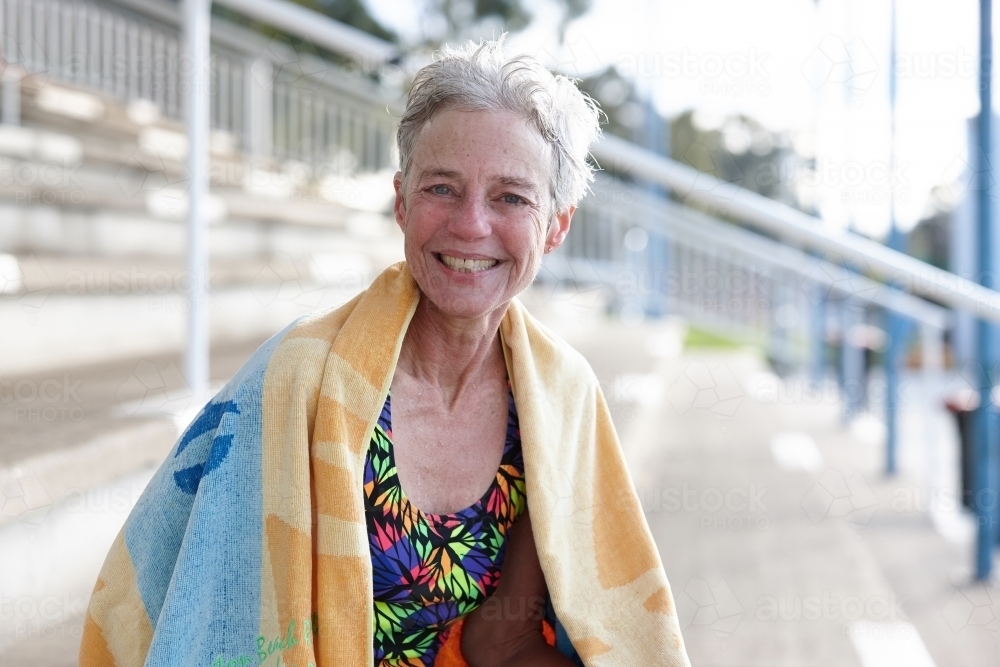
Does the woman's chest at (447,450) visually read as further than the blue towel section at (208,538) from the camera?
Yes

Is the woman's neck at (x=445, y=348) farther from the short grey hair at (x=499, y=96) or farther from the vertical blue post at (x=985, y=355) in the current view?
the vertical blue post at (x=985, y=355)

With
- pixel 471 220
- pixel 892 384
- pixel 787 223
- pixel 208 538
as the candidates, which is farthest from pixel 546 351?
pixel 892 384

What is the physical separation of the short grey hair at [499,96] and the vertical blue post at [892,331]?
308 centimetres

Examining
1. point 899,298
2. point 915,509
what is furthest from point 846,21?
point 915,509

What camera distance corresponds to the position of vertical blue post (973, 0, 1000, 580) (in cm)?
244

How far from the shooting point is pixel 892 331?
4.51m

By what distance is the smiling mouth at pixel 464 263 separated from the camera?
1.07 meters

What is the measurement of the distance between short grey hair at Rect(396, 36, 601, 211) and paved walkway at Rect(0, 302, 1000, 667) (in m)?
0.82

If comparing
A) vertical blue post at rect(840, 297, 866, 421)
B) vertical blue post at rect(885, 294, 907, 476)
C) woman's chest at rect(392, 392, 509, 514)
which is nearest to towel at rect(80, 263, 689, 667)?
woman's chest at rect(392, 392, 509, 514)

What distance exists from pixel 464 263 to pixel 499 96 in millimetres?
196

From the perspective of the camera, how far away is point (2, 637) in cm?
127

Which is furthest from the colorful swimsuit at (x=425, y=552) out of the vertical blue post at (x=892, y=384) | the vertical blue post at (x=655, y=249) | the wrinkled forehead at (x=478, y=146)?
the vertical blue post at (x=655, y=249)

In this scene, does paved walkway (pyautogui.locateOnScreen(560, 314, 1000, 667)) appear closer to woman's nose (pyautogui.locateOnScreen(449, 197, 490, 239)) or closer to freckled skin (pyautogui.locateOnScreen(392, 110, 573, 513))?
freckled skin (pyautogui.locateOnScreen(392, 110, 573, 513))

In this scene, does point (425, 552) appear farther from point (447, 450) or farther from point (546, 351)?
point (546, 351)
